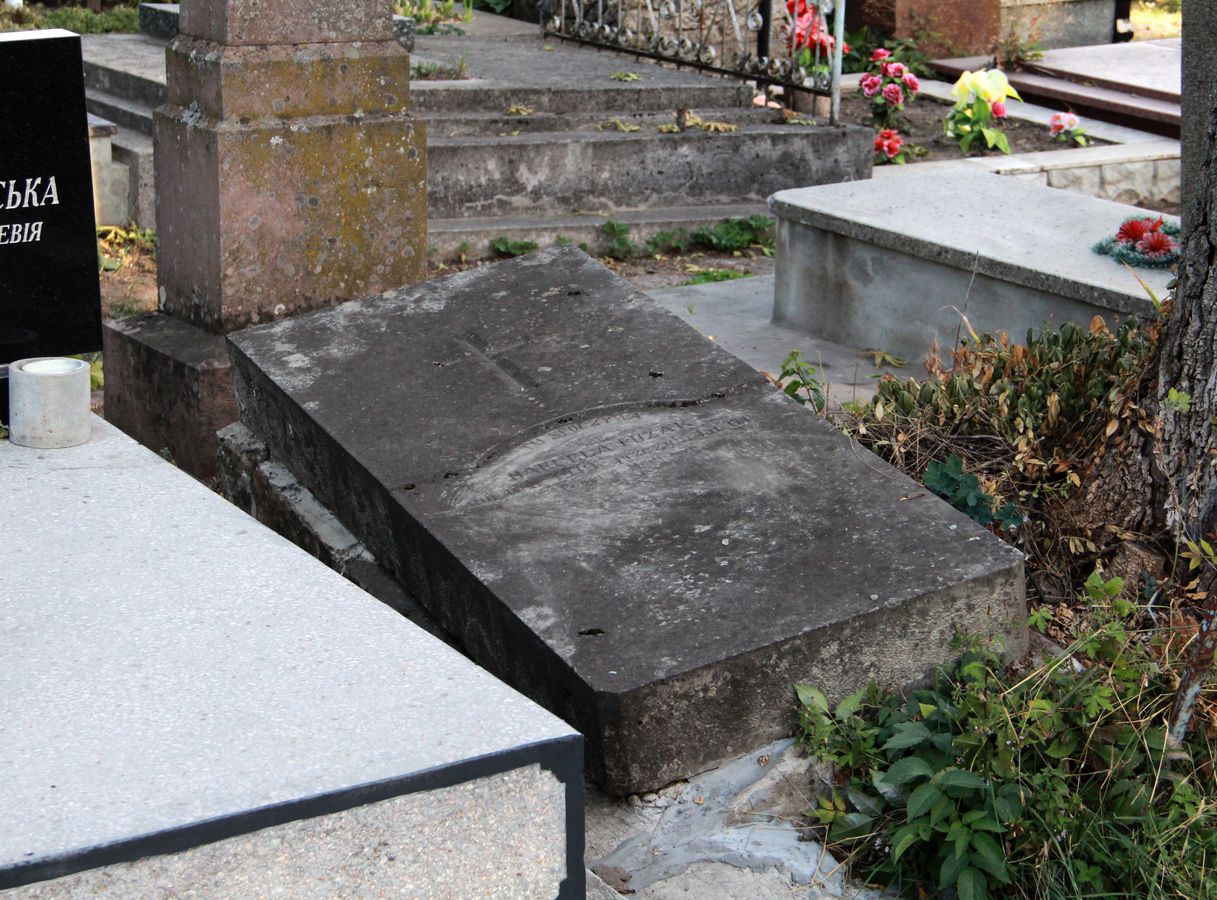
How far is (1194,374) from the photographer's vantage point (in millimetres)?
3064

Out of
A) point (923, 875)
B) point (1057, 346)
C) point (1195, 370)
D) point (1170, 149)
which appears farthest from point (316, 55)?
point (1170, 149)

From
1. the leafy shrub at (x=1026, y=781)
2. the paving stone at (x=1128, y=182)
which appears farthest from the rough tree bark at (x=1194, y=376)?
the paving stone at (x=1128, y=182)

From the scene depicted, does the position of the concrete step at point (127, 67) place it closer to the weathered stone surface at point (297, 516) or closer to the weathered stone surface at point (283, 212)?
the weathered stone surface at point (283, 212)

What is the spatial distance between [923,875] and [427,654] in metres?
0.98

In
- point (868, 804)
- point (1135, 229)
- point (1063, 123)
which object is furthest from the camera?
point (1063, 123)

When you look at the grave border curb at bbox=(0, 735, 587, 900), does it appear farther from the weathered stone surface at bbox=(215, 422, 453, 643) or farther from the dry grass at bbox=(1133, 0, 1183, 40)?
the dry grass at bbox=(1133, 0, 1183, 40)

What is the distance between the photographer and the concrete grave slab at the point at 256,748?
189 cm

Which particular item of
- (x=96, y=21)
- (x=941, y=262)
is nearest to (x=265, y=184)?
(x=941, y=262)

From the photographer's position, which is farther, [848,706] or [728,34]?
[728,34]

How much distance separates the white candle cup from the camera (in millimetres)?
3160

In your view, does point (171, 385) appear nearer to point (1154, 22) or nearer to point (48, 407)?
point (48, 407)

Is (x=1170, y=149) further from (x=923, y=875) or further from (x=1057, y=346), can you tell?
(x=923, y=875)

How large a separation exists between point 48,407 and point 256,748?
1444mm

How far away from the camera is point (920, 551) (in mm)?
2840
